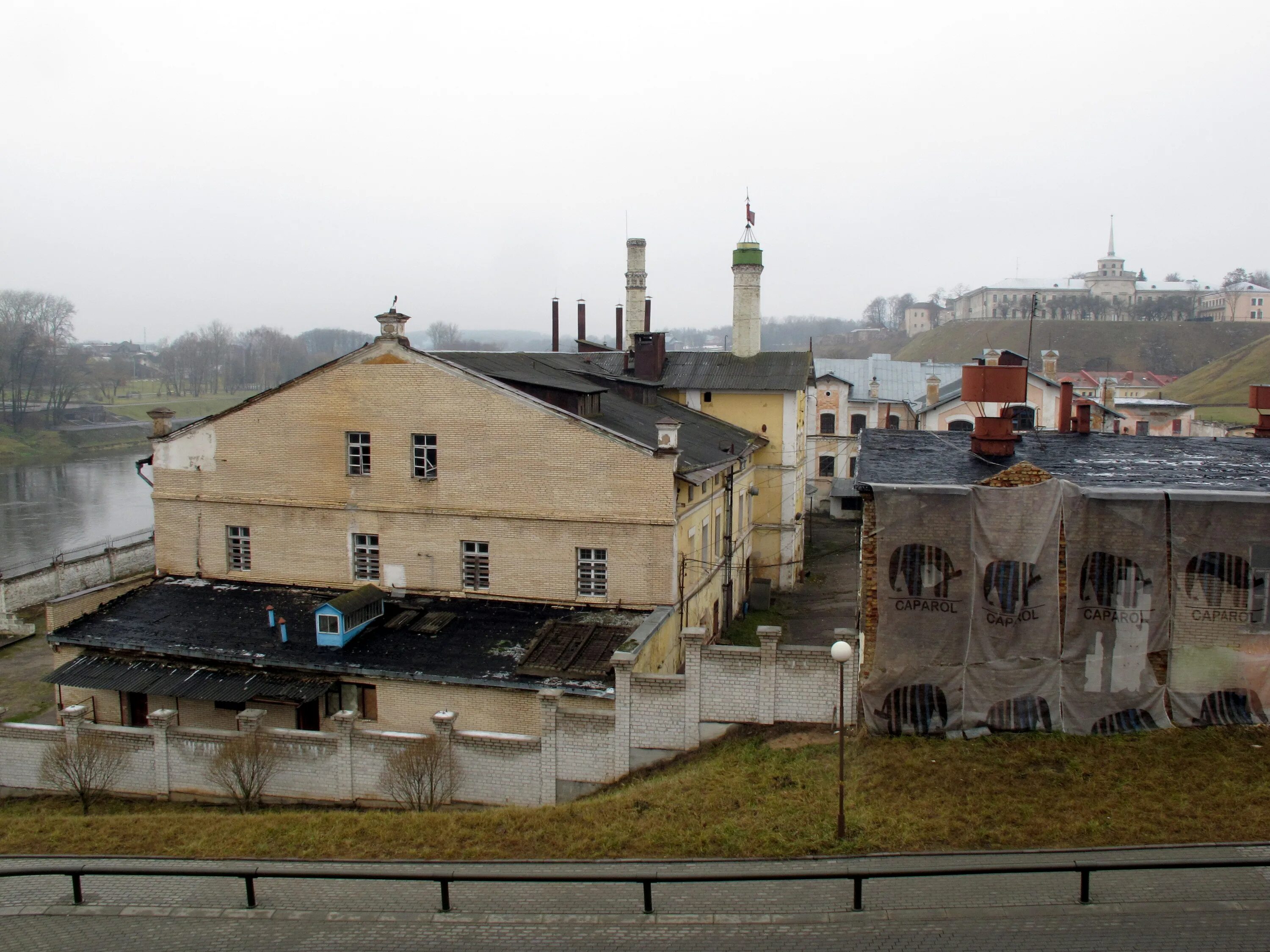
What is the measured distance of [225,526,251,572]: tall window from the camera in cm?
2295

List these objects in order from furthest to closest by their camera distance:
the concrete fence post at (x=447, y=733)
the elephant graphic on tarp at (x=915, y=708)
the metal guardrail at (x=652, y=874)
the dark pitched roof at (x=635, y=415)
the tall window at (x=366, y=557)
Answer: the dark pitched roof at (x=635, y=415) < the tall window at (x=366, y=557) < the concrete fence post at (x=447, y=733) < the elephant graphic on tarp at (x=915, y=708) < the metal guardrail at (x=652, y=874)

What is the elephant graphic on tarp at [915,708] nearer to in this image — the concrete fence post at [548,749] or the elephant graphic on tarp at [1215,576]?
the elephant graphic on tarp at [1215,576]

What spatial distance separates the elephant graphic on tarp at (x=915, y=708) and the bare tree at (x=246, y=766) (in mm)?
10550

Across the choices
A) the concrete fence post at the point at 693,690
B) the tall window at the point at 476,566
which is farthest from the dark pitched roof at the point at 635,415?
the concrete fence post at the point at 693,690

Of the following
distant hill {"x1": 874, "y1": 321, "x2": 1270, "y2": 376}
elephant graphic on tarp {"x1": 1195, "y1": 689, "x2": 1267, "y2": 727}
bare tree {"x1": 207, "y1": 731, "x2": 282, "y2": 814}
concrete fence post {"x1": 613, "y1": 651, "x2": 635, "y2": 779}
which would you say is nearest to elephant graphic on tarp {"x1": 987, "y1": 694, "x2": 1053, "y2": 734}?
elephant graphic on tarp {"x1": 1195, "y1": 689, "x2": 1267, "y2": 727}

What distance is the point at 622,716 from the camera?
49.1ft

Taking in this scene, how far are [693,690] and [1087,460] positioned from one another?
806 centimetres

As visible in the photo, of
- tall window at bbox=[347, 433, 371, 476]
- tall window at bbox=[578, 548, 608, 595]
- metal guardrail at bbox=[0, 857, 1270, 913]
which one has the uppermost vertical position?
tall window at bbox=[347, 433, 371, 476]

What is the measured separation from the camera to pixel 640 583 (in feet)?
65.9

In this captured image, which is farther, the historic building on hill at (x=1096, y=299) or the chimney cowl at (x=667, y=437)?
the historic building on hill at (x=1096, y=299)

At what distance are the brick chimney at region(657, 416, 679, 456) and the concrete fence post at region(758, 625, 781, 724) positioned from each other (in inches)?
242

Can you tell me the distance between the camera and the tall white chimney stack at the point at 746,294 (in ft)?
113

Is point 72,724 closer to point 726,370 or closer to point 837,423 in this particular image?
point 726,370

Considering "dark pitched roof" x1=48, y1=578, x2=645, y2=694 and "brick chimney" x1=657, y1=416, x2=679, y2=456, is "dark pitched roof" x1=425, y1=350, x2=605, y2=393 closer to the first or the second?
"brick chimney" x1=657, y1=416, x2=679, y2=456
